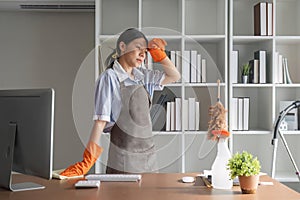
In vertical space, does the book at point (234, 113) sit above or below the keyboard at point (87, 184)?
above

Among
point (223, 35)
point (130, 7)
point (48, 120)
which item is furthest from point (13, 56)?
point (48, 120)

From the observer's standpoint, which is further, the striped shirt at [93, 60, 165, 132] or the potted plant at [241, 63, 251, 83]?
the potted plant at [241, 63, 251, 83]

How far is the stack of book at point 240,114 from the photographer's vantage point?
12.9 feet

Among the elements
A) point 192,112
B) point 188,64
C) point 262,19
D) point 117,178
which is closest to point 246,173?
point 117,178

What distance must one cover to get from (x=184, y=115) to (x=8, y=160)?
4.13ft

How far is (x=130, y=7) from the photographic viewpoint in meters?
4.22

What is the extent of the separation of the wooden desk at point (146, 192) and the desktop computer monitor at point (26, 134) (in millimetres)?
95

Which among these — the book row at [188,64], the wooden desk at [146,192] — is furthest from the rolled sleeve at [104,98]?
the wooden desk at [146,192]

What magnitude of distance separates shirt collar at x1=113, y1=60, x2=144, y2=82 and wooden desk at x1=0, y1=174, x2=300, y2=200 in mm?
564

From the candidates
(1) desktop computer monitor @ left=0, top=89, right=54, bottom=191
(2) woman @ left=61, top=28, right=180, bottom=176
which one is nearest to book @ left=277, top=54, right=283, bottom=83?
(2) woman @ left=61, top=28, right=180, bottom=176

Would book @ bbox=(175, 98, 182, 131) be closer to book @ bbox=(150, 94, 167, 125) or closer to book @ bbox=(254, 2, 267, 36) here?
book @ bbox=(150, 94, 167, 125)

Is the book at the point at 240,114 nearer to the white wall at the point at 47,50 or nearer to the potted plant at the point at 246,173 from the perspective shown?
the white wall at the point at 47,50

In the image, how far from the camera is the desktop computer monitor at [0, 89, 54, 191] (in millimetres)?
2156

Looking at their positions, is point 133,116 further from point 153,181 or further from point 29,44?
point 29,44
